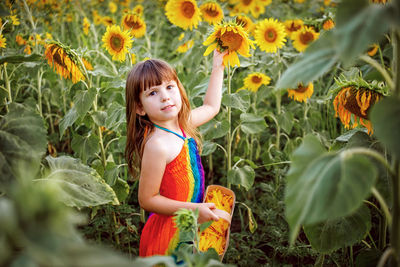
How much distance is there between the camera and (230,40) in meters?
1.43

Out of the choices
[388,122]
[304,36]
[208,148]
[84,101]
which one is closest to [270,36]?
[304,36]

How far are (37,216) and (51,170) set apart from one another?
66cm

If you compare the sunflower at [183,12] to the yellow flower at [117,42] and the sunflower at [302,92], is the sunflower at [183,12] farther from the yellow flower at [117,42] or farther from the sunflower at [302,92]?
the sunflower at [302,92]

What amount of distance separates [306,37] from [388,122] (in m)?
1.58

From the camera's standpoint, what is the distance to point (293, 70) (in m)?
0.72

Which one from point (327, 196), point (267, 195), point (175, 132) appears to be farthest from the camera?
point (267, 195)

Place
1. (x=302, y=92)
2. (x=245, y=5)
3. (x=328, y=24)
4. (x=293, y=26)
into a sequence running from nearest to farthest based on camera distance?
(x=302, y=92), (x=328, y=24), (x=293, y=26), (x=245, y=5)

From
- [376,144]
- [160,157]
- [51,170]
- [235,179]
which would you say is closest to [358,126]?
[376,144]

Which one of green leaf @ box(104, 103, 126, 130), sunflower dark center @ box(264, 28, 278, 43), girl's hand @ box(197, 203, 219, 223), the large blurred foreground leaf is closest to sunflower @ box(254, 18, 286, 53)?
sunflower dark center @ box(264, 28, 278, 43)

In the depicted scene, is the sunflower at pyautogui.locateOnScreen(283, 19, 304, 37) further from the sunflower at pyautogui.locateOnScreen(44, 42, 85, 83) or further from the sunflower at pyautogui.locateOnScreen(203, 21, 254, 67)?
the sunflower at pyautogui.locateOnScreen(44, 42, 85, 83)

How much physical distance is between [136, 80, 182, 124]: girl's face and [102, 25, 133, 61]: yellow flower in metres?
0.41

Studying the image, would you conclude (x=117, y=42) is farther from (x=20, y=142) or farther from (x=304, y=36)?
(x=304, y=36)

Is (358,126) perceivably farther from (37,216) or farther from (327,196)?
(37,216)

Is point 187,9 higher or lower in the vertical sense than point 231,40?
higher
